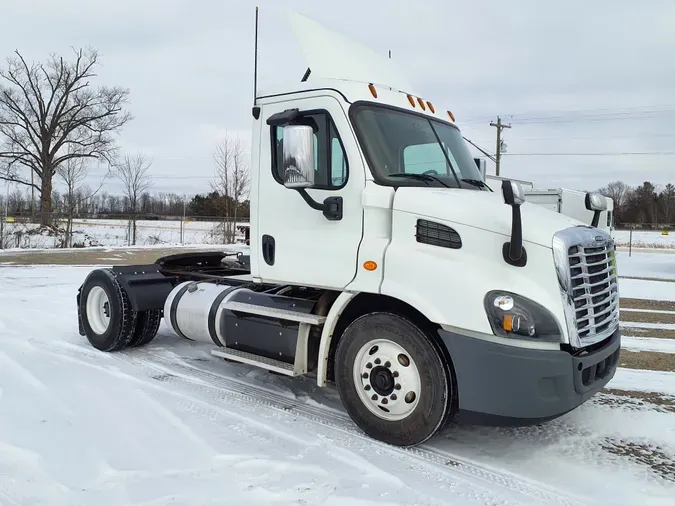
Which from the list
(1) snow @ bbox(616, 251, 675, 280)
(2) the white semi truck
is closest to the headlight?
(2) the white semi truck

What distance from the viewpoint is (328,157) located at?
14.8 feet

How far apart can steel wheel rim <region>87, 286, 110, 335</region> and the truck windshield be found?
4.46 meters

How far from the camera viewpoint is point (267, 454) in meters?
3.97

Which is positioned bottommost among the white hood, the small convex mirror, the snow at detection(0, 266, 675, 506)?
the snow at detection(0, 266, 675, 506)

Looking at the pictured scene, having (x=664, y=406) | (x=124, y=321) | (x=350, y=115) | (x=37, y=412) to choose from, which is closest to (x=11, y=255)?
(x=124, y=321)

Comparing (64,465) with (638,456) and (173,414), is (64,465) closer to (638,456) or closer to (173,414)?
(173,414)

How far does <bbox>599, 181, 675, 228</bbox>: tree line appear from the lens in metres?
73.9

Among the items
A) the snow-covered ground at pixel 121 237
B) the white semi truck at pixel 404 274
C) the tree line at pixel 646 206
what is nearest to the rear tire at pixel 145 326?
the white semi truck at pixel 404 274

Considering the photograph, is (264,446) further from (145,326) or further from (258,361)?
(145,326)

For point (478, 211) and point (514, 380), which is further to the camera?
point (478, 211)

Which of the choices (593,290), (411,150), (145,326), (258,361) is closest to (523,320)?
(593,290)

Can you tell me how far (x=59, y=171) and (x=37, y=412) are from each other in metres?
36.9

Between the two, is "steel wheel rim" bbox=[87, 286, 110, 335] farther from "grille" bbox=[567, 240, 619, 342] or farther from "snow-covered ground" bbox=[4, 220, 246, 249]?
"snow-covered ground" bbox=[4, 220, 246, 249]

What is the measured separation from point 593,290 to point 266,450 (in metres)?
2.65
